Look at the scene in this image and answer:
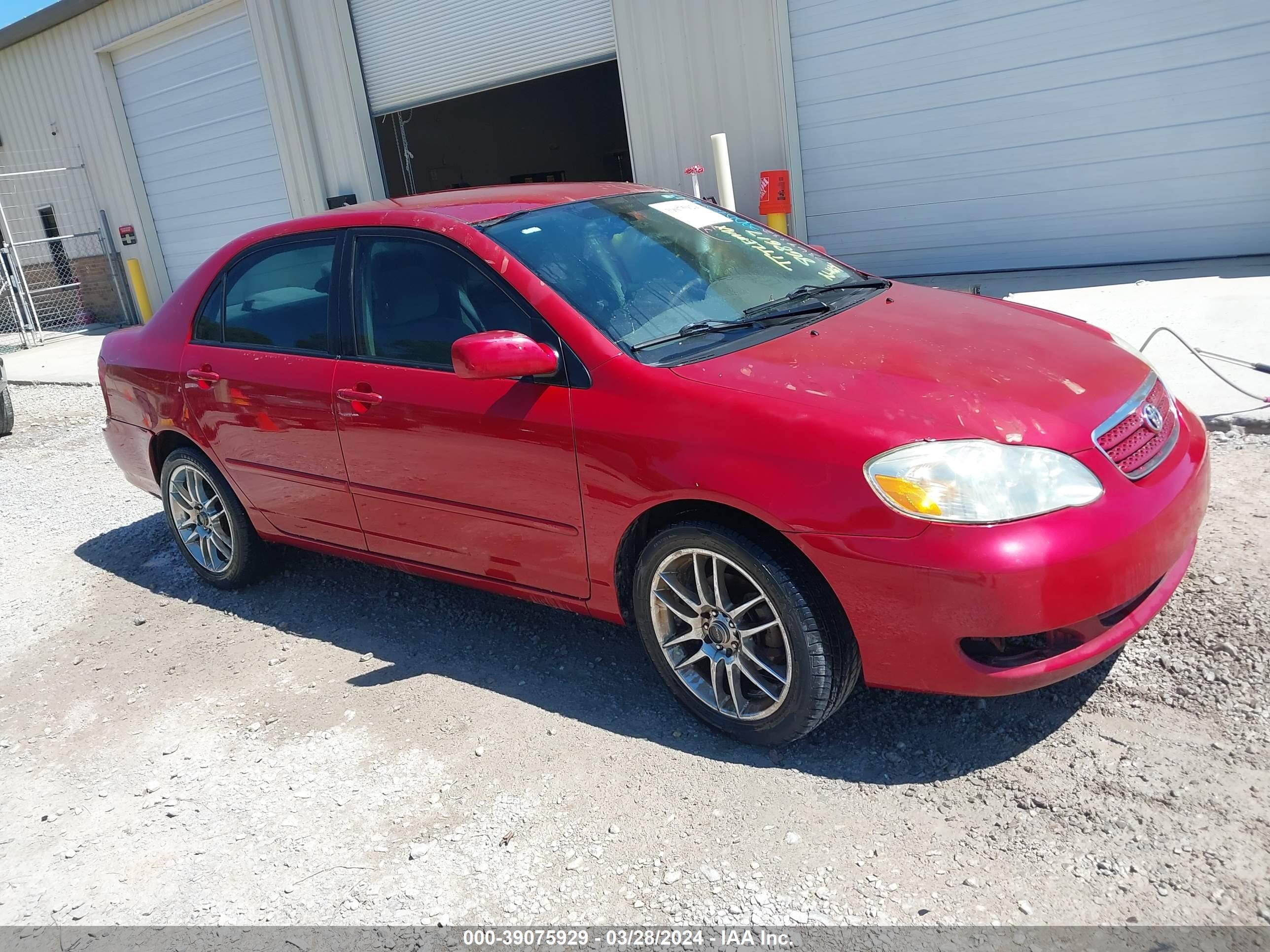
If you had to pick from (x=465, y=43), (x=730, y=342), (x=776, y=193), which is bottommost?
(x=730, y=342)

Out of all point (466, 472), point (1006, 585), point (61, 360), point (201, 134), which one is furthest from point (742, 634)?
point (201, 134)

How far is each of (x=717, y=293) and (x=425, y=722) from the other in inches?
73.7

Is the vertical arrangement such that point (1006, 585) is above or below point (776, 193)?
below

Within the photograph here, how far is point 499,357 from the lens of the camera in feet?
10.2

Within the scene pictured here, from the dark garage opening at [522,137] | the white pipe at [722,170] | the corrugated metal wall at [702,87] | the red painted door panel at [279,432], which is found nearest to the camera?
the red painted door panel at [279,432]

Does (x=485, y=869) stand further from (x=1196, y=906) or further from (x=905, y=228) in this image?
(x=905, y=228)

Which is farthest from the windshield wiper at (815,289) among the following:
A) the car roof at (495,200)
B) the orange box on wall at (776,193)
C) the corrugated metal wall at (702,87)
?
the corrugated metal wall at (702,87)

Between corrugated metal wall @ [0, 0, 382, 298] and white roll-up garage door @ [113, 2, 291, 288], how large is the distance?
1.04 feet

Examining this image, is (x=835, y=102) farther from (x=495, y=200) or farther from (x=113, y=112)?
(x=113, y=112)

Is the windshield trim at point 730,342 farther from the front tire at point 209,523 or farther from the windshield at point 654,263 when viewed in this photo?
the front tire at point 209,523

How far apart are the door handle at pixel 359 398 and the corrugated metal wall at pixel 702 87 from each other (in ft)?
21.4

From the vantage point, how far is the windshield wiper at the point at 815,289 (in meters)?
3.53

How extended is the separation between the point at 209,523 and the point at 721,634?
3.00 meters

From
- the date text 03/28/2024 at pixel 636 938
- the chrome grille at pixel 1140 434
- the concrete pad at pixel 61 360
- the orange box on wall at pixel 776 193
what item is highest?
the orange box on wall at pixel 776 193
